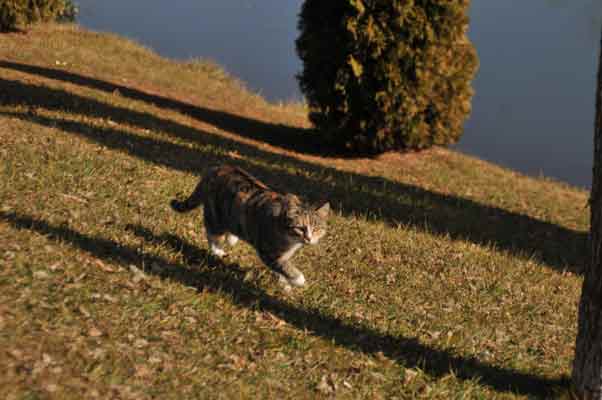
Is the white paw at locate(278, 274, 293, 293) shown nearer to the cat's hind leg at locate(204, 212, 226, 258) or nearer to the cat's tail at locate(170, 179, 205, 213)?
the cat's hind leg at locate(204, 212, 226, 258)

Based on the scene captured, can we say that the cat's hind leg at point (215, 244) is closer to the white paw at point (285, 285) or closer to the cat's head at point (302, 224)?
the white paw at point (285, 285)

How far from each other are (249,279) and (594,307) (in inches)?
163

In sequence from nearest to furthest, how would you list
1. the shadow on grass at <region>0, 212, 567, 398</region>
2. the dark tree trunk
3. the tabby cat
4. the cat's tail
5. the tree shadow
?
the dark tree trunk < the shadow on grass at <region>0, 212, 567, 398</region> < the tabby cat < the cat's tail < the tree shadow

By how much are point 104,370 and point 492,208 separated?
12.7m

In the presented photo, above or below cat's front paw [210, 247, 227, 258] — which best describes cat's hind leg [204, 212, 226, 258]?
above

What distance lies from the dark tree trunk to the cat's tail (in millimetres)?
5008

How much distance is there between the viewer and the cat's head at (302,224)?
26.3 ft

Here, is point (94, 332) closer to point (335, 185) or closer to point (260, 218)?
point (260, 218)

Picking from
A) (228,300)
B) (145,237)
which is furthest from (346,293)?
(145,237)

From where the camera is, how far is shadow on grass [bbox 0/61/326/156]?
64.9ft

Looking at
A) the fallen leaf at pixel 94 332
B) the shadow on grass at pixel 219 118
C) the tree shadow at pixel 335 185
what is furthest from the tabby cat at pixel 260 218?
the shadow on grass at pixel 219 118

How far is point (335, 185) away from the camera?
609 inches

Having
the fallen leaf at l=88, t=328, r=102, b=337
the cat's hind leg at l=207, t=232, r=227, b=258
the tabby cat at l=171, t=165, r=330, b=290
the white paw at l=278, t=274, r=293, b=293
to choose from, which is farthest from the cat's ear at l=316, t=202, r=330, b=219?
the fallen leaf at l=88, t=328, r=102, b=337

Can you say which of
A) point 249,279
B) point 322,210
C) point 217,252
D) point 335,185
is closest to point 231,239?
point 217,252
